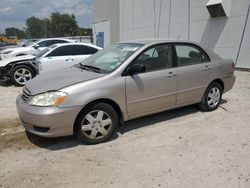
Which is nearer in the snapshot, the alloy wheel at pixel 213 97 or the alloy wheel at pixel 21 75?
the alloy wheel at pixel 213 97

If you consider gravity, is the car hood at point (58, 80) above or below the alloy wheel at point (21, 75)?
above

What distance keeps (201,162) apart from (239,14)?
938cm

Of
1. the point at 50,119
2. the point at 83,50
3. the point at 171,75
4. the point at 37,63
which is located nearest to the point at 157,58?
the point at 171,75

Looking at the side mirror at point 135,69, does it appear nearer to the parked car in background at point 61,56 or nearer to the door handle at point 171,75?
the door handle at point 171,75

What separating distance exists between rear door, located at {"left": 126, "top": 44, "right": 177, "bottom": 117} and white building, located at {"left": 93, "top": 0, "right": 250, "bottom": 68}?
7338mm

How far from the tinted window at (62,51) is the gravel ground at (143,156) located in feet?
14.0

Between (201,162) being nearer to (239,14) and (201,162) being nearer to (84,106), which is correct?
(84,106)

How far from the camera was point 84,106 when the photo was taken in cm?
428

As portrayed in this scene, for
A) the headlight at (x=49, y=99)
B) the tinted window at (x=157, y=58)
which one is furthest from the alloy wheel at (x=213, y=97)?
the headlight at (x=49, y=99)

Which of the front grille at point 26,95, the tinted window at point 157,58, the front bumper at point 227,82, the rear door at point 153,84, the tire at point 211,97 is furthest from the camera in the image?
the front bumper at point 227,82

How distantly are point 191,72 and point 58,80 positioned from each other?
256 cm

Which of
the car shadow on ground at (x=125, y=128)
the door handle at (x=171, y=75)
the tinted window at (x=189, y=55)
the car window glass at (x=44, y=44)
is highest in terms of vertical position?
the tinted window at (x=189, y=55)

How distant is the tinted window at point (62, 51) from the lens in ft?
31.4

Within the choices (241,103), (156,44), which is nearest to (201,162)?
(156,44)
